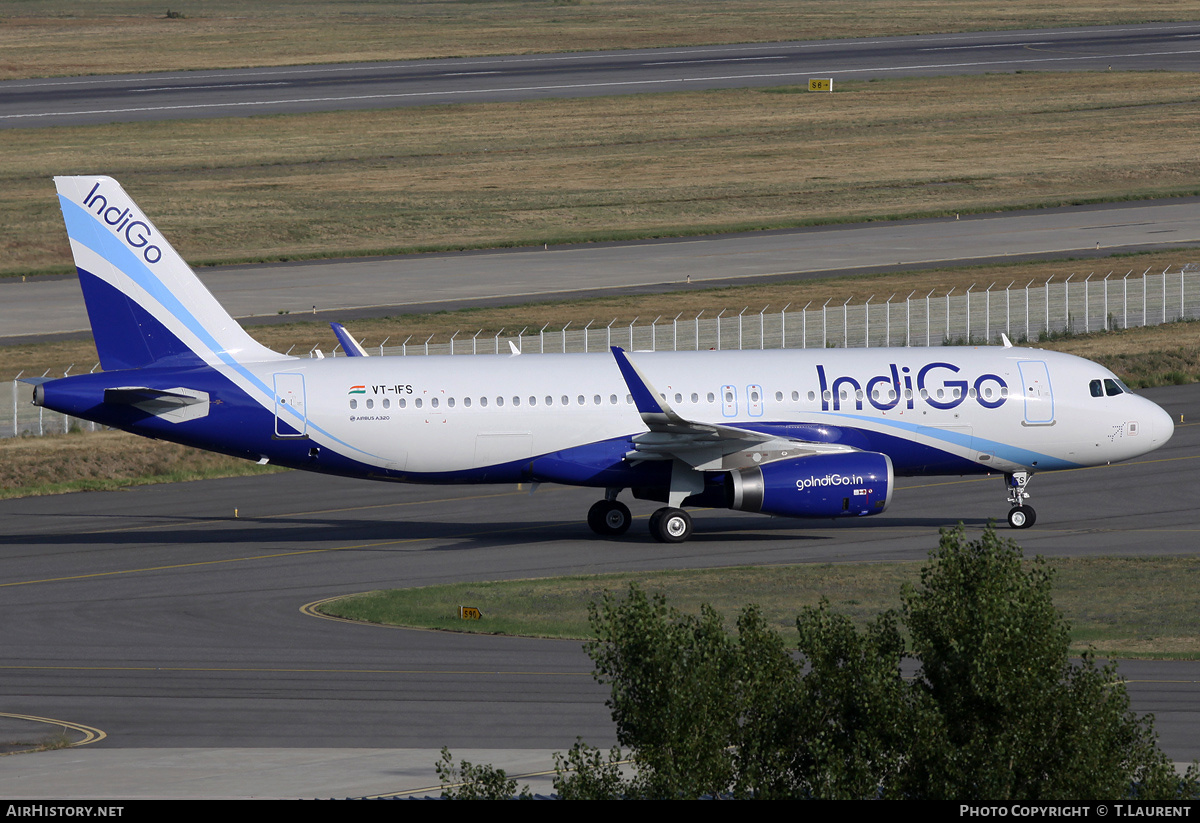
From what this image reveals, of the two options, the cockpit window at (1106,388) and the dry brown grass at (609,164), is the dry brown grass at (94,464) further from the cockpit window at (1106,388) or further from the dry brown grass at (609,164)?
the dry brown grass at (609,164)

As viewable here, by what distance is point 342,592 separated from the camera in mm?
37844

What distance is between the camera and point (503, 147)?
120250 mm

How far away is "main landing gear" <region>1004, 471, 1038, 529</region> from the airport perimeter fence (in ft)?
72.7

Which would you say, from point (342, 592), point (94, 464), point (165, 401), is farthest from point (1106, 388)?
point (94, 464)

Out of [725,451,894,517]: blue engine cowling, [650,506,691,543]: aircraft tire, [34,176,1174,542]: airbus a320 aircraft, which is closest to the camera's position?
[725,451,894,517]: blue engine cowling

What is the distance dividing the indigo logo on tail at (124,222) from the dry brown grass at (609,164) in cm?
5399

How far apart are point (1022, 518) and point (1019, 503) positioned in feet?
1.59

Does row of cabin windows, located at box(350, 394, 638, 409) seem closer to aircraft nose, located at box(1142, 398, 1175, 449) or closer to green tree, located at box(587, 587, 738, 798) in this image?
aircraft nose, located at box(1142, 398, 1175, 449)

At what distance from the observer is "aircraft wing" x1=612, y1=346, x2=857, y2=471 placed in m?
41.0

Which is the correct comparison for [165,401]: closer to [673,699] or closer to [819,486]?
[819,486]

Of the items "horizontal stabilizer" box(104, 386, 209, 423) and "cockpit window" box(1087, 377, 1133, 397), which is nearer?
"horizontal stabilizer" box(104, 386, 209, 423)

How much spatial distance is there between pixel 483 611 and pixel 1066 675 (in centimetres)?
2051

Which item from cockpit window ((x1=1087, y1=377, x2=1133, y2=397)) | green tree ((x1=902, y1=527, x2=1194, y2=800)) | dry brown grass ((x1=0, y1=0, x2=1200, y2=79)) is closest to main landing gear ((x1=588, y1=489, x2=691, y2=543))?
cockpit window ((x1=1087, y1=377, x2=1133, y2=397))
